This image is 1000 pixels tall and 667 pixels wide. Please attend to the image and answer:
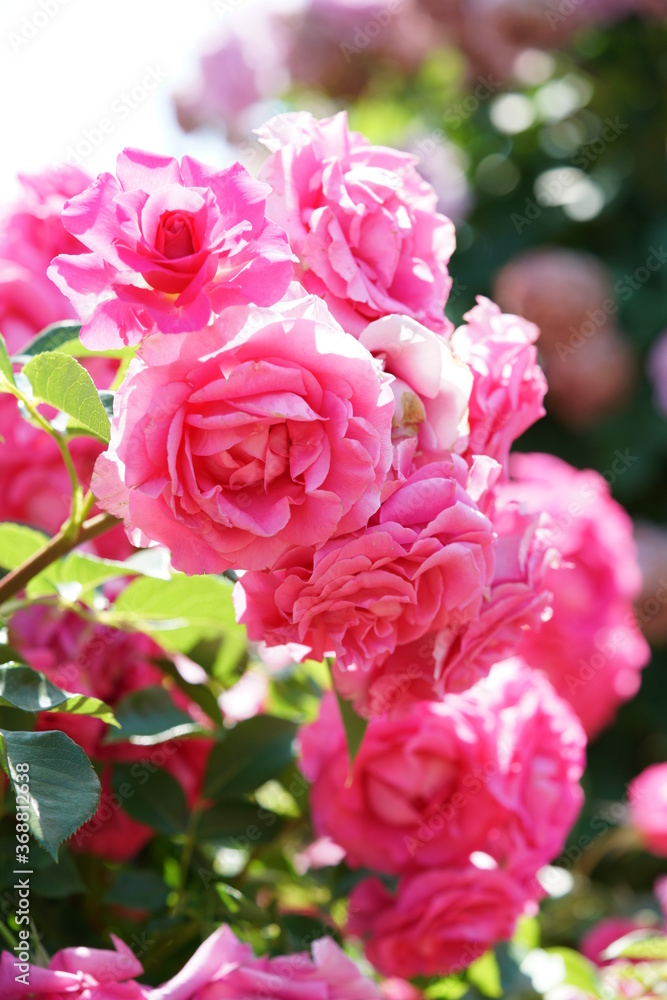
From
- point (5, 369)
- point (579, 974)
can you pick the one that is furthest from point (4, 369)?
point (579, 974)

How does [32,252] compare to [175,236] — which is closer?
[175,236]

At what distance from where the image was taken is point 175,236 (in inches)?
14.5

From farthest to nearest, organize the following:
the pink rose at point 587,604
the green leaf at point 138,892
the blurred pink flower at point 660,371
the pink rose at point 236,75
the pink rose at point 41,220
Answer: the pink rose at point 236,75, the blurred pink flower at point 660,371, the pink rose at point 587,604, the pink rose at point 41,220, the green leaf at point 138,892

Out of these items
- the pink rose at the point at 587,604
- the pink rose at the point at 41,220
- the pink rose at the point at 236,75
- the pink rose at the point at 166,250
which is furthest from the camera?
the pink rose at the point at 236,75

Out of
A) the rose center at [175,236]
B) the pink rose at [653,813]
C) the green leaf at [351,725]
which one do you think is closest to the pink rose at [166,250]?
the rose center at [175,236]

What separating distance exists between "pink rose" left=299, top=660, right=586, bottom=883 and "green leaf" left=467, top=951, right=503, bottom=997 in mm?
123

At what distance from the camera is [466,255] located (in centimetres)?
187

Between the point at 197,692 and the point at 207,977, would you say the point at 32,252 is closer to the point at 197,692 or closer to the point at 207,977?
the point at 197,692

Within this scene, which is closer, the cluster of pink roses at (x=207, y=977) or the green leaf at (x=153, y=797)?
the cluster of pink roses at (x=207, y=977)

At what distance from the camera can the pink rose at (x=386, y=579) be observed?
1.31ft

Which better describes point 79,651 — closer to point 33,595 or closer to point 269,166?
point 33,595

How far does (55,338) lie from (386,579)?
215mm

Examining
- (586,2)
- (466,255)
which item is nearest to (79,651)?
(466,255)

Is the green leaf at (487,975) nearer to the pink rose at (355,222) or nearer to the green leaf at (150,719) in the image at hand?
the green leaf at (150,719)
